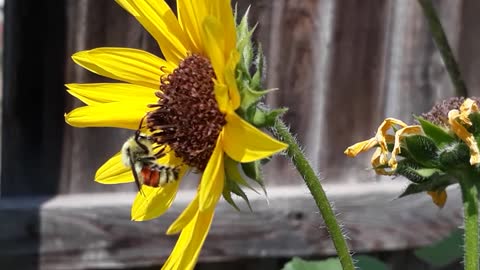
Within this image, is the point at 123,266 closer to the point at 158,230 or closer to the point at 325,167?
the point at 158,230

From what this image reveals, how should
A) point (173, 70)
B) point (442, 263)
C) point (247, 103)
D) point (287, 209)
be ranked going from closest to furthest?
1. point (247, 103)
2. point (173, 70)
3. point (442, 263)
4. point (287, 209)

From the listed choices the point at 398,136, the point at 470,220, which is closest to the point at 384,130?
the point at 398,136

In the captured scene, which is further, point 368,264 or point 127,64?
point 368,264

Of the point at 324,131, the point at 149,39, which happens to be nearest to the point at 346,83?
the point at 324,131

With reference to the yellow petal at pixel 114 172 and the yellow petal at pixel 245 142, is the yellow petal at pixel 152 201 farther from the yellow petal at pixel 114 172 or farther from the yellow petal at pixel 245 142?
the yellow petal at pixel 245 142

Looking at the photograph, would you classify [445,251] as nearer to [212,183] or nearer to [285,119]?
[285,119]
